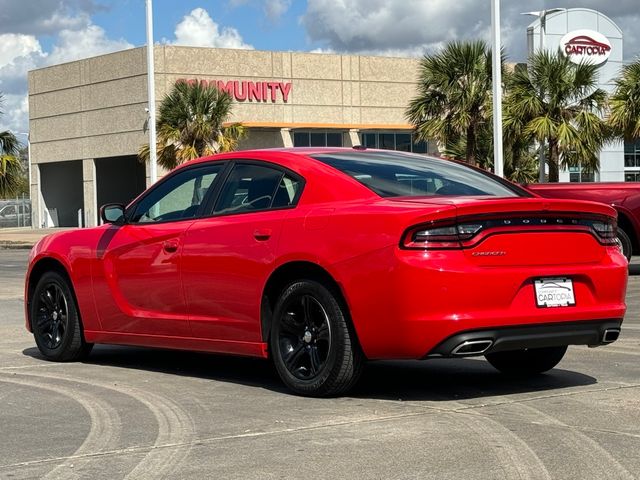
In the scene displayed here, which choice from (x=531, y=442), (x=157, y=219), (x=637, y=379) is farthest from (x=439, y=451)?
(x=157, y=219)

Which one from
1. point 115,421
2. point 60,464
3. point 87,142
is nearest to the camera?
point 60,464

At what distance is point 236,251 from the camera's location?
7.56 metres

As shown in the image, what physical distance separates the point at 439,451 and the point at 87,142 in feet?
169

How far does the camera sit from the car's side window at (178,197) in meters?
8.22

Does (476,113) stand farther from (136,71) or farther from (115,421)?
(115,421)

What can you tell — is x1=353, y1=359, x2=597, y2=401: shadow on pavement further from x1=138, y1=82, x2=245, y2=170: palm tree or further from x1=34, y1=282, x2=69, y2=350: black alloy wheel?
x1=138, y1=82, x2=245, y2=170: palm tree

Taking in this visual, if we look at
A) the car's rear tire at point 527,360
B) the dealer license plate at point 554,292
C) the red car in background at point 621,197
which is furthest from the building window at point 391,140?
the dealer license plate at point 554,292

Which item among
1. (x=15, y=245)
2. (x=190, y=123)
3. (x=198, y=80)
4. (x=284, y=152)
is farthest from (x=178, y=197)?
(x=198, y=80)

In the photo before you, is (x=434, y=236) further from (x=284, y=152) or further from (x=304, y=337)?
(x=284, y=152)

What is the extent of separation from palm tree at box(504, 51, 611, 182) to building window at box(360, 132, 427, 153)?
2296 centimetres

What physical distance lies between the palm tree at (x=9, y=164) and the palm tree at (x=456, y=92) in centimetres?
1735

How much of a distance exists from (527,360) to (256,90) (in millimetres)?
46647

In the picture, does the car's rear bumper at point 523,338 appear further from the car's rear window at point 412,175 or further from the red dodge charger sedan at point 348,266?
the car's rear window at point 412,175

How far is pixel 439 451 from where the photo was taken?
5.55 m
